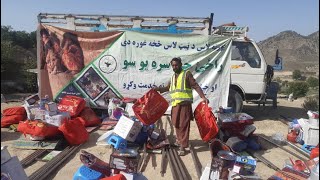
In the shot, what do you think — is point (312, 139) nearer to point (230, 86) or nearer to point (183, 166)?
point (183, 166)

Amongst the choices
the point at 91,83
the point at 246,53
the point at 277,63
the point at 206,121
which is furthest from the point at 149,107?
the point at 277,63

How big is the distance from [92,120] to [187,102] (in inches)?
112

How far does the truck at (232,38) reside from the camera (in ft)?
29.9

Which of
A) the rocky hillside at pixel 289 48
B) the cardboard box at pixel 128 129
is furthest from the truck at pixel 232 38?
the rocky hillside at pixel 289 48

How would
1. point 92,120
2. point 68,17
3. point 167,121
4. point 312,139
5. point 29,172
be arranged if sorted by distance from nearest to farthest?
point 29,172 → point 312,139 → point 92,120 → point 167,121 → point 68,17

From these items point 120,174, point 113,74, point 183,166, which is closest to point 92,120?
point 113,74

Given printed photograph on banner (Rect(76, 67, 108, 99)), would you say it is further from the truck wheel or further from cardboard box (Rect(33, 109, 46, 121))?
the truck wheel

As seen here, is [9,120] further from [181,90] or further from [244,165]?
[244,165]

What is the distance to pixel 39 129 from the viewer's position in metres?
6.19

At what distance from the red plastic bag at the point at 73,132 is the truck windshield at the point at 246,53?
4.73 meters

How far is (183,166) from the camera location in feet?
18.0

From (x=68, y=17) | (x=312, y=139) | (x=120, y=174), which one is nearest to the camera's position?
(x=120, y=174)

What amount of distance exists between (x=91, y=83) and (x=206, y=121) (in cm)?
416

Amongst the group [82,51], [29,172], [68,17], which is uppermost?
[68,17]
